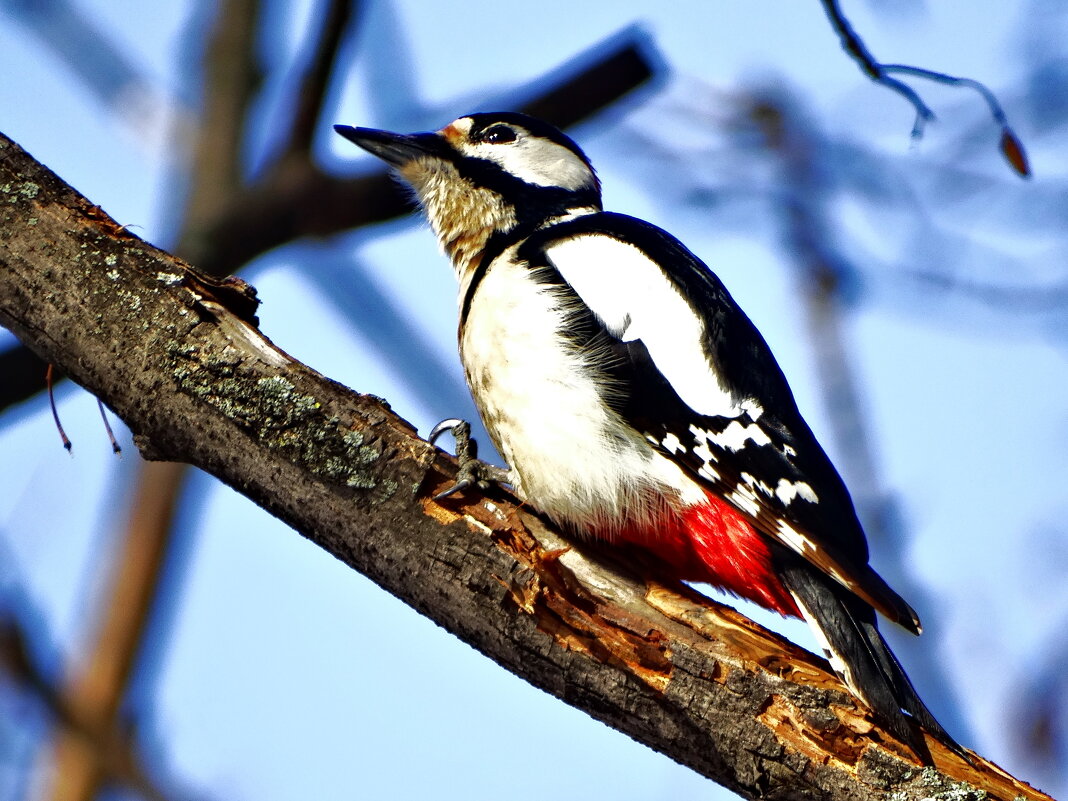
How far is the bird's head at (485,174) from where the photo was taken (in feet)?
13.6

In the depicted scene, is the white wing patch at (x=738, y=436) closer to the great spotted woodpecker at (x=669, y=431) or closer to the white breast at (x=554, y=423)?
the great spotted woodpecker at (x=669, y=431)

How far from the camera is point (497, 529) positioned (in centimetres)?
284

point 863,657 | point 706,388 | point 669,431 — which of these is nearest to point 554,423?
point 669,431

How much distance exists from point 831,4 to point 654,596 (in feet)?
6.03

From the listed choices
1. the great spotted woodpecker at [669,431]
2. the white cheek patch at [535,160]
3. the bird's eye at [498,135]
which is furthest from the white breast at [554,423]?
the bird's eye at [498,135]

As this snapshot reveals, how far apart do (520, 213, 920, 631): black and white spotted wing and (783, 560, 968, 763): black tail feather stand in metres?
0.09

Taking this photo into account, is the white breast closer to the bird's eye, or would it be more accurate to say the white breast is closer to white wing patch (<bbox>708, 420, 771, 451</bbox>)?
white wing patch (<bbox>708, 420, 771, 451</bbox>)

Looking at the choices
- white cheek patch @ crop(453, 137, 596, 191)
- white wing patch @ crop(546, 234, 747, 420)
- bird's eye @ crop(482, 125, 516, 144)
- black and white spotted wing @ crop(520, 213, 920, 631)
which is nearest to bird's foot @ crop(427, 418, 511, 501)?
→ black and white spotted wing @ crop(520, 213, 920, 631)

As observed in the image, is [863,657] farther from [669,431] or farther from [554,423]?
[554,423]

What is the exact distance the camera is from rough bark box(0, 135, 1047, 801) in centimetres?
254

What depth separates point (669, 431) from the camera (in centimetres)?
313

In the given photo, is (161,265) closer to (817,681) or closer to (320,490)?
(320,490)

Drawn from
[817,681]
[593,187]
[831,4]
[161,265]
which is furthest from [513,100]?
[817,681]

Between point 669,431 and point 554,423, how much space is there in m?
0.32
